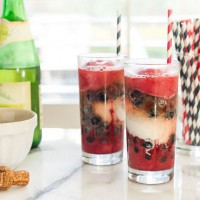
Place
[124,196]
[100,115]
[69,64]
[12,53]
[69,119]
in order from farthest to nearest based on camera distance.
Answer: [69,64] < [69,119] < [12,53] < [100,115] < [124,196]

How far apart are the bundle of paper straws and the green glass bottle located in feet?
1.07

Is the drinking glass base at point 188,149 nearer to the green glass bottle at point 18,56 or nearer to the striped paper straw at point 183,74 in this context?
the striped paper straw at point 183,74

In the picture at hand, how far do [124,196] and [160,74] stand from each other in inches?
8.6

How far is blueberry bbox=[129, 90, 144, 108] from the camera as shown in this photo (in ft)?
2.93

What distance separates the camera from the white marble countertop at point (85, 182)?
0.85 meters

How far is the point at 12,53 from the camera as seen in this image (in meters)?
1.15

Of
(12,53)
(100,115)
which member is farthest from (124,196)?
(12,53)

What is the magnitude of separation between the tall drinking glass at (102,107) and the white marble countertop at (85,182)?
31 millimetres

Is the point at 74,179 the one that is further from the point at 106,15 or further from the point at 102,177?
the point at 106,15

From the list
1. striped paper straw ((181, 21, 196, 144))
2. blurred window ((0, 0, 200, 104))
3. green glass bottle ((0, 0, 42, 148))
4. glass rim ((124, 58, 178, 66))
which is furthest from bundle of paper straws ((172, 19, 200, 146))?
blurred window ((0, 0, 200, 104))

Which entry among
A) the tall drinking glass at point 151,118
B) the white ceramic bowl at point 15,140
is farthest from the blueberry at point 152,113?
the white ceramic bowl at point 15,140

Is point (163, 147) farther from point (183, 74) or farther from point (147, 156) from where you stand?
point (183, 74)

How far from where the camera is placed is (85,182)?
0.92 m

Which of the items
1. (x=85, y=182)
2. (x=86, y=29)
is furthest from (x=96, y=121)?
(x=86, y=29)
